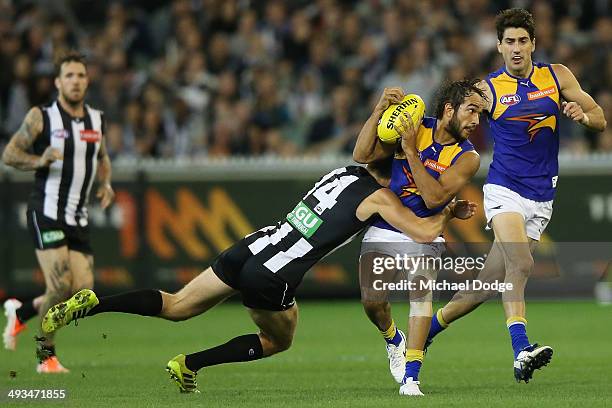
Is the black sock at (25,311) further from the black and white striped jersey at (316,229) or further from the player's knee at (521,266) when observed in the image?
the player's knee at (521,266)

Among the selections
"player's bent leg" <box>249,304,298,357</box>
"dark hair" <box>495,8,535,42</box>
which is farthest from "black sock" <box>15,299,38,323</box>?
"dark hair" <box>495,8,535,42</box>

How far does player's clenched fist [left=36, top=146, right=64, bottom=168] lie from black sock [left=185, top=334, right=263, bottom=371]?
277 cm

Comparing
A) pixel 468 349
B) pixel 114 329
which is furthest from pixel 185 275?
pixel 468 349

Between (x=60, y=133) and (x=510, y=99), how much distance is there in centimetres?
414

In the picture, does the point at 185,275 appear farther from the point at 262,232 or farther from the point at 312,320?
the point at 262,232

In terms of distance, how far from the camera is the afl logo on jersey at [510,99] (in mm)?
9703

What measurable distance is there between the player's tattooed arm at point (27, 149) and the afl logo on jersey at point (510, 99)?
3.81m

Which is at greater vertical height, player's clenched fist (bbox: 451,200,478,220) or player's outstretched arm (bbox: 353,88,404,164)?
player's outstretched arm (bbox: 353,88,404,164)

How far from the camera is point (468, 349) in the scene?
12.7m

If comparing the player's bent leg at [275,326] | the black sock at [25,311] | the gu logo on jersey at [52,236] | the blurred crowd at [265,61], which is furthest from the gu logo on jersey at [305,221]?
the blurred crowd at [265,61]

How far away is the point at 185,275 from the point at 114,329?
2.30 meters

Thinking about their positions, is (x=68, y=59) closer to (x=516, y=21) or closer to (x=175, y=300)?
(x=175, y=300)

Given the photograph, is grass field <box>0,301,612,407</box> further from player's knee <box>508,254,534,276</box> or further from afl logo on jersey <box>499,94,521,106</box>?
afl logo on jersey <box>499,94,521,106</box>

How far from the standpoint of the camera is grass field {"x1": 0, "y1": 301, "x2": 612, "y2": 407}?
866 cm
